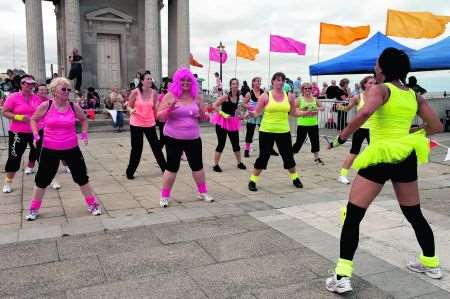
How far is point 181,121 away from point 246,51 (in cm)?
2027

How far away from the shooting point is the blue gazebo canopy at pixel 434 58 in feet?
43.2

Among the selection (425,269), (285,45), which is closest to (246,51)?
(285,45)

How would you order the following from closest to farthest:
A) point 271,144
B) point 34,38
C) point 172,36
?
point 271,144, point 34,38, point 172,36

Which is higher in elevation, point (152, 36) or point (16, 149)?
point (152, 36)

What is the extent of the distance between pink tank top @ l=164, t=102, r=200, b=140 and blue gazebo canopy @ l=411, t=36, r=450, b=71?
10150 millimetres

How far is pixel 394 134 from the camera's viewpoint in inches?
128

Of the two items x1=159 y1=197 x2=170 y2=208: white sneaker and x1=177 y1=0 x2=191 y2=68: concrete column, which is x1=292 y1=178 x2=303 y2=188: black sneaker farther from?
x1=177 y1=0 x2=191 y2=68: concrete column

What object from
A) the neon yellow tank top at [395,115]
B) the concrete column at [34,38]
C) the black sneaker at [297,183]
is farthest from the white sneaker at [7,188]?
the concrete column at [34,38]

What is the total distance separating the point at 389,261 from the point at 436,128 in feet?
4.16

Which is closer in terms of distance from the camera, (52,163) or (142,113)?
(52,163)

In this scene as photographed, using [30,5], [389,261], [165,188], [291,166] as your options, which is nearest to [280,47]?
[30,5]

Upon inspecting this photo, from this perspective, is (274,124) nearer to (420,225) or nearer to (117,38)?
(420,225)

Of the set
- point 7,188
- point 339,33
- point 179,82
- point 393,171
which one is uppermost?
point 339,33

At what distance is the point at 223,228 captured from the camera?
4887 millimetres
